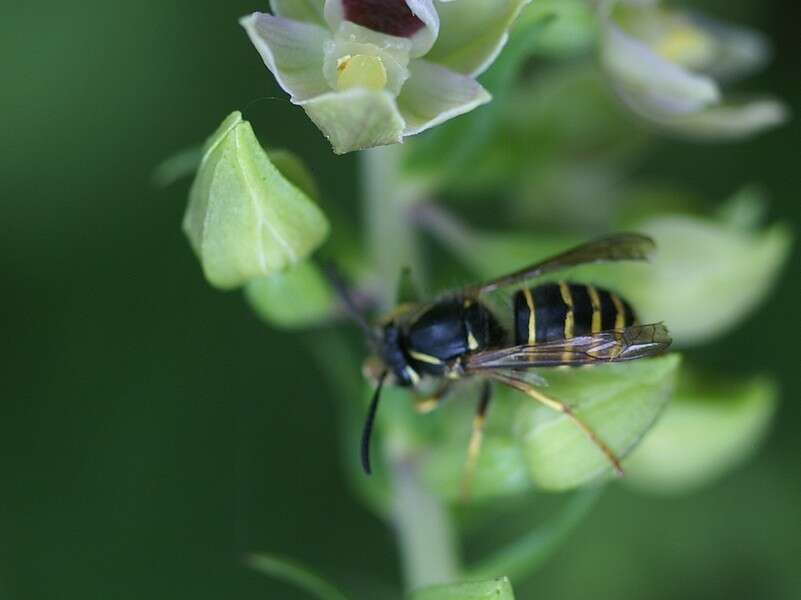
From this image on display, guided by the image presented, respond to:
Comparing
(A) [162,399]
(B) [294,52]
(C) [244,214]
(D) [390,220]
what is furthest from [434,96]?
(A) [162,399]

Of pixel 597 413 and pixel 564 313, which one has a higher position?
pixel 564 313

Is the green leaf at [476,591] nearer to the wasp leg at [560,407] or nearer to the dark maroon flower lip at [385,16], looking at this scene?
the wasp leg at [560,407]

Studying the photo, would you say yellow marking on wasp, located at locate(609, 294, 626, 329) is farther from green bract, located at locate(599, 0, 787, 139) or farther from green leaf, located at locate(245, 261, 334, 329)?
green leaf, located at locate(245, 261, 334, 329)

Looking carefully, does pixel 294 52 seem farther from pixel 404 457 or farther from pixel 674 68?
pixel 404 457

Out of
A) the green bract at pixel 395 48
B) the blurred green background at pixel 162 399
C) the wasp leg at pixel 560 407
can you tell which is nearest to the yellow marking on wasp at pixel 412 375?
the wasp leg at pixel 560 407

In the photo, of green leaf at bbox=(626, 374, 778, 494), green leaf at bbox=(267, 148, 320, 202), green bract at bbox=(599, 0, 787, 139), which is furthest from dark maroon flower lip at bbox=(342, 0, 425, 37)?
green leaf at bbox=(626, 374, 778, 494)

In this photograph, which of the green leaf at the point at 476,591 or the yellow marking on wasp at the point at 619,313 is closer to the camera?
the green leaf at the point at 476,591

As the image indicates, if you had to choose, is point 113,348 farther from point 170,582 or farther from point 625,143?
point 625,143
